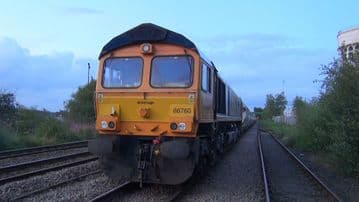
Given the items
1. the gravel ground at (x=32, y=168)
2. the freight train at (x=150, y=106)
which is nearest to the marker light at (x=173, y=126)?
the freight train at (x=150, y=106)

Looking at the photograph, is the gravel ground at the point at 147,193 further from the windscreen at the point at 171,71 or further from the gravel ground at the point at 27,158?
the gravel ground at the point at 27,158

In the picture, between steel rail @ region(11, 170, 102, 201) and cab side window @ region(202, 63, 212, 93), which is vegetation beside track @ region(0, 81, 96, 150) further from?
cab side window @ region(202, 63, 212, 93)

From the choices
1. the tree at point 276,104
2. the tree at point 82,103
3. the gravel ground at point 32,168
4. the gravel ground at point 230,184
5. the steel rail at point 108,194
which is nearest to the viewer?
the steel rail at point 108,194

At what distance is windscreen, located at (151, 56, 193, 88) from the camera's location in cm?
1188

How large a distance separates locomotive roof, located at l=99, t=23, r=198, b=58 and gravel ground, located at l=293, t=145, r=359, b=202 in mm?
4889

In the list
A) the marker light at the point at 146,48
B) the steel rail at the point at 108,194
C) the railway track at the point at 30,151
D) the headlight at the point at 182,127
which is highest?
the marker light at the point at 146,48

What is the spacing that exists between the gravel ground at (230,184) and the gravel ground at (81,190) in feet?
6.18

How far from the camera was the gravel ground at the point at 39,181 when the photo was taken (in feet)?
37.1

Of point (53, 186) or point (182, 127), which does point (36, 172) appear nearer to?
point (53, 186)

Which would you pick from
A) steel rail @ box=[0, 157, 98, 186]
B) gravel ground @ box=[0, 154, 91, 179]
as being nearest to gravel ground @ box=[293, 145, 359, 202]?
steel rail @ box=[0, 157, 98, 186]

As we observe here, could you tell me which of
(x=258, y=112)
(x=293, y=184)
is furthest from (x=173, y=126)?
(x=258, y=112)

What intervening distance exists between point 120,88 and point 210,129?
9.73 feet

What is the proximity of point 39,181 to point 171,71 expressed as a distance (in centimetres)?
416

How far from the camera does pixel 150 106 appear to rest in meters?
11.8
